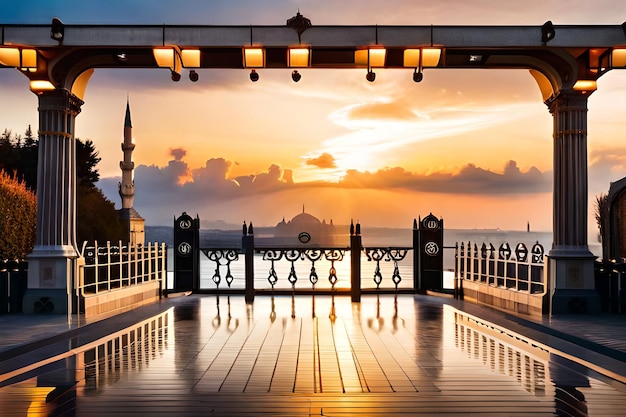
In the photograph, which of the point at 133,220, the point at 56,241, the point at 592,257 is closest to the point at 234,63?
the point at 56,241

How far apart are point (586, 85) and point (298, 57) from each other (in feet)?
17.7

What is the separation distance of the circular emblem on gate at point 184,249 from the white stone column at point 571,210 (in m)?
9.47

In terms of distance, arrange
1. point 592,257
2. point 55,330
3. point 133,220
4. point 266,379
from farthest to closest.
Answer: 1. point 133,220
2. point 592,257
3. point 55,330
4. point 266,379

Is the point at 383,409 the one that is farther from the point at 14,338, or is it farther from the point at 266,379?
the point at 14,338

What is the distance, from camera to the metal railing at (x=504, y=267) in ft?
47.4

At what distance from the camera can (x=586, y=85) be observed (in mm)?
13758

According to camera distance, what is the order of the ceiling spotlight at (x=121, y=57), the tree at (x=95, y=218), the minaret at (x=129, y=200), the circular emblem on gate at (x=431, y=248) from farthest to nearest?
1. the minaret at (x=129, y=200)
2. the tree at (x=95, y=218)
3. the circular emblem on gate at (x=431, y=248)
4. the ceiling spotlight at (x=121, y=57)

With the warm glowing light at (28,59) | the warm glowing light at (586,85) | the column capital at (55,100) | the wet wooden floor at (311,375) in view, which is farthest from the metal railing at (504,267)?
the warm glowing light at (28,59)

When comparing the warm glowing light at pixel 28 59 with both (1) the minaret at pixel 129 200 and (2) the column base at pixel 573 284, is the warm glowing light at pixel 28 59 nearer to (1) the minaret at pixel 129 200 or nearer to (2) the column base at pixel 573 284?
(2) the column base at pixel 573 284

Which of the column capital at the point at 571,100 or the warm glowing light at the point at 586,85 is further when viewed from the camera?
the column capital at the point at 571,100

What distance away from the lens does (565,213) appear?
1394 cm

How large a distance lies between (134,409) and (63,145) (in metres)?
8.97

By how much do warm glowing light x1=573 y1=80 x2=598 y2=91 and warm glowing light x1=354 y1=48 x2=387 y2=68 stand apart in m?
3.61

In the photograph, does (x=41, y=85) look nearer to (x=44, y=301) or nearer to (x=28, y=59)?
(x=28, y=59)
